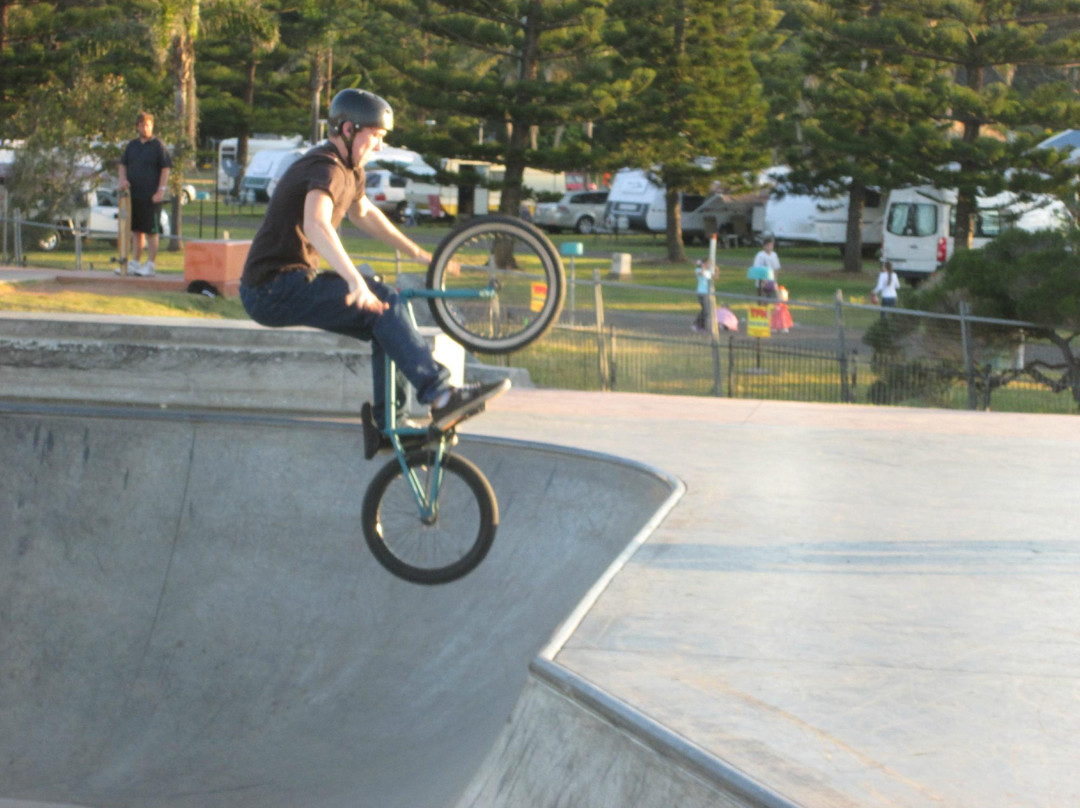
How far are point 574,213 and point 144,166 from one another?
35.4 metres

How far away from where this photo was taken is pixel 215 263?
1555 cm

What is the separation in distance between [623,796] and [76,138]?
25.9 metres

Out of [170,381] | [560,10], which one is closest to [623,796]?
[170,381]

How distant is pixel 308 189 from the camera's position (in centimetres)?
497

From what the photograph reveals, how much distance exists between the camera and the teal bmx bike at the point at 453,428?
5.36 metres

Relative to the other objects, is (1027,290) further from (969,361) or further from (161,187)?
(161,187)

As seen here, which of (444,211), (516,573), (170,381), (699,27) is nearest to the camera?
(516,573)

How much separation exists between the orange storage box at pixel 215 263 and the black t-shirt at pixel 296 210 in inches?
417

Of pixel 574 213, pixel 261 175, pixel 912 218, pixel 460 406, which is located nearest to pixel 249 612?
pixel 460 406

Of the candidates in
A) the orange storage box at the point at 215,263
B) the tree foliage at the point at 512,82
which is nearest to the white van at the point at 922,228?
the tree foliage at the point at 512,82

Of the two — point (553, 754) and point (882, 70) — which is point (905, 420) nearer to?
point (553, 754)

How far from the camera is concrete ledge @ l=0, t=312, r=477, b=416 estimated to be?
8555 mm

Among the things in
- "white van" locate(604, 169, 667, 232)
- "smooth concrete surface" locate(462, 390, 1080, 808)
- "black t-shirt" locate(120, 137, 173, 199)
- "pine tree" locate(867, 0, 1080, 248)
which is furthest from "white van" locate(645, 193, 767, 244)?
"smooth concrete surface" locate(462, 390, 1080, 808)

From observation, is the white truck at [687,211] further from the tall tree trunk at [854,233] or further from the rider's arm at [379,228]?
the rider's arm at [379,228]
